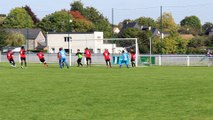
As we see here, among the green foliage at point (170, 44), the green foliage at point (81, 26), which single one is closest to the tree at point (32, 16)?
the green foliage at point (81, 26)

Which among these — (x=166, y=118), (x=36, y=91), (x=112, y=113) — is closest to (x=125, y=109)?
(x=112, y=113)

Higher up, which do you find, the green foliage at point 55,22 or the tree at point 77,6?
the tree at point 77,6

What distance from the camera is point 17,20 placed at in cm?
11431

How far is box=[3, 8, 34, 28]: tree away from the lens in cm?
11138

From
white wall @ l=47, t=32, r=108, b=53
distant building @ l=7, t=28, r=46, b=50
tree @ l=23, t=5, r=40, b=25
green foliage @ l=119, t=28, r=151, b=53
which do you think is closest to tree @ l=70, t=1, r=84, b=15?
tree @ l=23, t=5, r=40, b=25

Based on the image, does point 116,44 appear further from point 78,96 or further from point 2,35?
point 78,96

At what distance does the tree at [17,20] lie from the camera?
4385 inches

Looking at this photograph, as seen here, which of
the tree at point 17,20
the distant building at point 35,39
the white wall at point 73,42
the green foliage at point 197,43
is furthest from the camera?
the tree at point 17,20

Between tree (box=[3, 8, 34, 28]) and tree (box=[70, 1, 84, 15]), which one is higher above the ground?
tree (box=[70, 1, 84, 15])

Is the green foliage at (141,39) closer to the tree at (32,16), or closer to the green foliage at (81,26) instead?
the green foliage at (81,26)

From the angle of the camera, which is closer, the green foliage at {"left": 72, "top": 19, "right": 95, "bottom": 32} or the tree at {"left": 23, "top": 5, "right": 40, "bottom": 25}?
the green foliage at {"left": 72, "top": 19, "right": 95, "bottom": 32}

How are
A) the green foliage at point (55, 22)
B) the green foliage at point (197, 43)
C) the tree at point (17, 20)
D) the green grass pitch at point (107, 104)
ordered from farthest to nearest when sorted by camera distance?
the green foliage at point (55, 22)
the tree at point (17, 20)
the green foliage at point (197, 43)
the green grass pitch at point (107, 104)

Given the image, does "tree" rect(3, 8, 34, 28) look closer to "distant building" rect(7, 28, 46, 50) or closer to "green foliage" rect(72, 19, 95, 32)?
"distant building" rect(7, 28, 46, 50)

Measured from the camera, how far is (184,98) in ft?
42.0
